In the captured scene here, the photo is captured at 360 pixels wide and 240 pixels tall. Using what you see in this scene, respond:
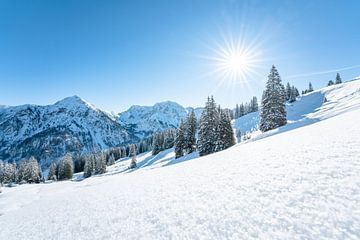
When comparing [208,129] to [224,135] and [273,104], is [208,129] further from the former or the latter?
[273,104]

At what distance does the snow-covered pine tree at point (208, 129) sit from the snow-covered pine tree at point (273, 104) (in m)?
8.88

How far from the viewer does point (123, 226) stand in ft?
30.9

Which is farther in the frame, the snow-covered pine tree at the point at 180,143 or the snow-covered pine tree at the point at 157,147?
the snow-covered pine tree at the point at 157,147

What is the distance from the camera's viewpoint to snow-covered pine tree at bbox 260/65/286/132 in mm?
37625

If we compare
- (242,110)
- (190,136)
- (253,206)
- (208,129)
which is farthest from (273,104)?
(242,110)

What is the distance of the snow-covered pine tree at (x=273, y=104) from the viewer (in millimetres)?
37625

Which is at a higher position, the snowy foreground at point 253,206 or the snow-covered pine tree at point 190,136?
the snow-covered pine tree at point 190,136

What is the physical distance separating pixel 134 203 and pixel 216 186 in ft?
17.1

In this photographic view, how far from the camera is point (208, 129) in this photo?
40.6 meters

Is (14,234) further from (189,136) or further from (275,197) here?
(189,136)

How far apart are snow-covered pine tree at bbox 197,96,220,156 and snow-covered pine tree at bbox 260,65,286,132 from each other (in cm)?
888

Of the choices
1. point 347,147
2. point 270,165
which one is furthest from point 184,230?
point 347,147

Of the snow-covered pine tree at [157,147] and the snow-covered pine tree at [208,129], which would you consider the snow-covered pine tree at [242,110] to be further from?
the snow-covered pine tree at [208,129]

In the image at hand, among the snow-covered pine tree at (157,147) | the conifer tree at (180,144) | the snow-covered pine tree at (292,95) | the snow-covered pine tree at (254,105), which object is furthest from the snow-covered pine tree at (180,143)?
the snow-covered pine tree at (254,105)
